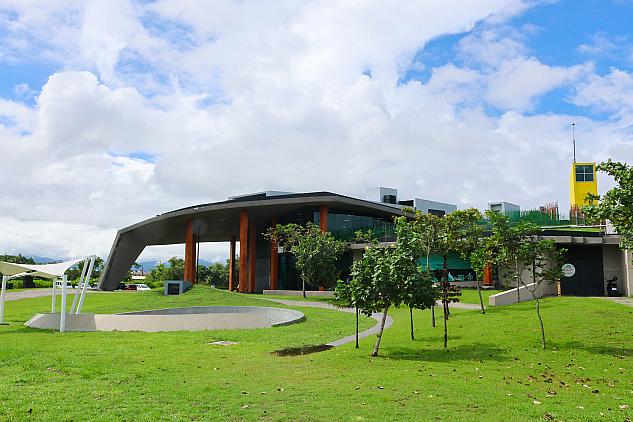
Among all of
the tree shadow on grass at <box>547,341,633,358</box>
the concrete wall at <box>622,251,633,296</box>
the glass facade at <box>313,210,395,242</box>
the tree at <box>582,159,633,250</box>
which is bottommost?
the tree shadow on grass at <box>547,341,633,358</box>

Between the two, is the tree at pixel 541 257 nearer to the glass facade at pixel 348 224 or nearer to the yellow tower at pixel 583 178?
the glass facade at pixel 348 224

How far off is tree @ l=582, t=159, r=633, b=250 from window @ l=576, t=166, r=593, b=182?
173 feet

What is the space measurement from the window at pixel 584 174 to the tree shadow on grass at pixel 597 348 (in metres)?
50.6

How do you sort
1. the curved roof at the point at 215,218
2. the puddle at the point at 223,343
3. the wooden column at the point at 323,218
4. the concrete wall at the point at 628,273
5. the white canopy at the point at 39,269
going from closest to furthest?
the puddle at the point at 223,343
the white canopy at the point at 39,269
the concrete wall at the point at 628,273
the curved roof at the point at 215,218
the wooden column at the point at 323,218

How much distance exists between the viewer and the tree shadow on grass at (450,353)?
1358 cm

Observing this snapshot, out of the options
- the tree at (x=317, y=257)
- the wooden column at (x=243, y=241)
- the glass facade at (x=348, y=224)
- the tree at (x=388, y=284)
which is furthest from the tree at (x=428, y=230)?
the wooden column at (x=243, y=241)

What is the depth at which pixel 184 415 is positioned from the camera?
808 centimetres

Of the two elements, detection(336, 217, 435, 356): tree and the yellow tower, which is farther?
the yellow tower

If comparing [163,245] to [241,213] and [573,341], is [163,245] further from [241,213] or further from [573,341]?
[573,341]

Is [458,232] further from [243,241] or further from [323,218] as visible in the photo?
[243,241]

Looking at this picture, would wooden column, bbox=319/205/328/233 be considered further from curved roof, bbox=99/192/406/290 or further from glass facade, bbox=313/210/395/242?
glass facade, bbox=313/210/395/242

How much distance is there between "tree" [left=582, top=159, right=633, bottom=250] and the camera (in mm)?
11734

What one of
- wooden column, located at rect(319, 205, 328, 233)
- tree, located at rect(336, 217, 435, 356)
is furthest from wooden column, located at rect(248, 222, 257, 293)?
tree, located at rect(336, 217, 435, 356)

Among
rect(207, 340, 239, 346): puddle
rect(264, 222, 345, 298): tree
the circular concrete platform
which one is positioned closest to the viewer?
rect(207, 340, 239, 346): puddle
